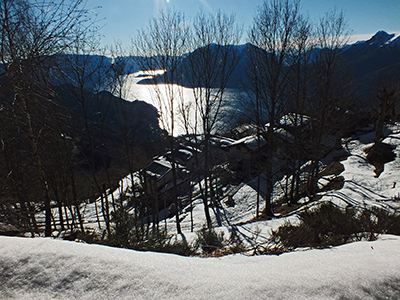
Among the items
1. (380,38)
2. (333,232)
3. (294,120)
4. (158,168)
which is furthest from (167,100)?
(380,38)

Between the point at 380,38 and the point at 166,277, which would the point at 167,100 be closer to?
the point at 166,277

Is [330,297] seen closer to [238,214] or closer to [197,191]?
[238,214]

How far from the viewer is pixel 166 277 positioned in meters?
1.62

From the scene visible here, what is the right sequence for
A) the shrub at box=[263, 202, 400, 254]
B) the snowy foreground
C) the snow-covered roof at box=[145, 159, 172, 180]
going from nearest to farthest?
the snowy foreground → the shrub at box=[263, 202, 400, 254] → the snow-covered roof at box=[145, 159, 172, 180]

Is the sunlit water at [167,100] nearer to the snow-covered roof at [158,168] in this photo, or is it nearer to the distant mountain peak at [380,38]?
the snow-covered roof at [158,168]

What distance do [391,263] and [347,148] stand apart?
16143 mm

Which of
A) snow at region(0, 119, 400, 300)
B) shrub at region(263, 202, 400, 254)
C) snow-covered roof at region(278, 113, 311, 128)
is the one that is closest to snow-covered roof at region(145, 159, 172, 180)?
snow-covered roof at region(278, 113, 311, 128)

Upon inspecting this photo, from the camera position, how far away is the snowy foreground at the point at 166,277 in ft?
4.95

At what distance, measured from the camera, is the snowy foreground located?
1.51m

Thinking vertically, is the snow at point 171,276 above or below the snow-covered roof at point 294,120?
below

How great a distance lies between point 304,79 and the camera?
9406mm

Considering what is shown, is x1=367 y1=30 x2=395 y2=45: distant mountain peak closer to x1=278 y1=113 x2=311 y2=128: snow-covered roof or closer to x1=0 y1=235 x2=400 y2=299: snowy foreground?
x1=278 y1=113 x2=311 y2=128: snow-covered roof

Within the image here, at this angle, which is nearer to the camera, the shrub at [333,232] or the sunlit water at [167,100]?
the shrub at [333,232]

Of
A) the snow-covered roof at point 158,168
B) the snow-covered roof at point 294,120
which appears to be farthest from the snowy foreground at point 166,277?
the snow-covered roof at point 158,168
